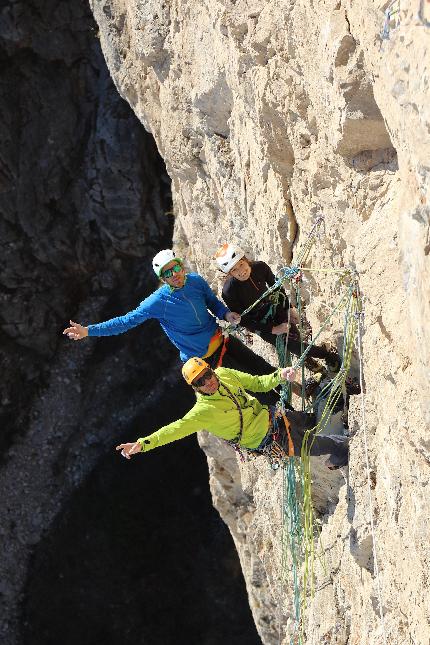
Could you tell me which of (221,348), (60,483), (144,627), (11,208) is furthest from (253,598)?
(11,208)

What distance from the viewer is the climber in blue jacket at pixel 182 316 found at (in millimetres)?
6695

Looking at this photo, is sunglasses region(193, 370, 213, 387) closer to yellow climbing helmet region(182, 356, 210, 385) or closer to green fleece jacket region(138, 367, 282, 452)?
yellow climbing helmet region(182, 356, 210, 385)

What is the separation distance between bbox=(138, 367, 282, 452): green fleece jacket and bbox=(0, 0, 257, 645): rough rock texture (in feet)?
40.8

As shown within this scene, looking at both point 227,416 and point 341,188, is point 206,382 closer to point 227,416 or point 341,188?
point 227,416

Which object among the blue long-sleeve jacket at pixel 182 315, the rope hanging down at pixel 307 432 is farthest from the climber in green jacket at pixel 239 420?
the blue long-sleeve jacket at pixel 182 315

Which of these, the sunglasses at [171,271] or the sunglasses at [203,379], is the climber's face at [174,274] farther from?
the sunglasses at [203,379]

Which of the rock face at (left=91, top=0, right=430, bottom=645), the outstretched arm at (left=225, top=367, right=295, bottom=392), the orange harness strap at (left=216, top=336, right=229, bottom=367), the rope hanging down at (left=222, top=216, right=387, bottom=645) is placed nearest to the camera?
the rock face at (left=91, top=0, right=430, bottom=645)

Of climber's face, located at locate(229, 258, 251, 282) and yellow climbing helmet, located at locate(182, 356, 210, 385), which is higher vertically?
climber's face, located at locate(229, 258, 251, 282)

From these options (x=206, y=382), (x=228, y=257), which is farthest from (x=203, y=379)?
(x=228, y=257)

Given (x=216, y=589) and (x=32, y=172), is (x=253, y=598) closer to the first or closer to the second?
(x=216, y=589)

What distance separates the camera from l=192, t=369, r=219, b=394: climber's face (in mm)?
5602

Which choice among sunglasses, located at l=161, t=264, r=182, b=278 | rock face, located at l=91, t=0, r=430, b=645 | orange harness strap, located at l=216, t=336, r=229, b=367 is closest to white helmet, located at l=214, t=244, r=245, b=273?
sunglasses, located at l=161, t=264, r=182, b=278

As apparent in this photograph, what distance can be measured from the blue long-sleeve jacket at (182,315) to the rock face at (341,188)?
2.97 ft

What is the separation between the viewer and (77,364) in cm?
2008
